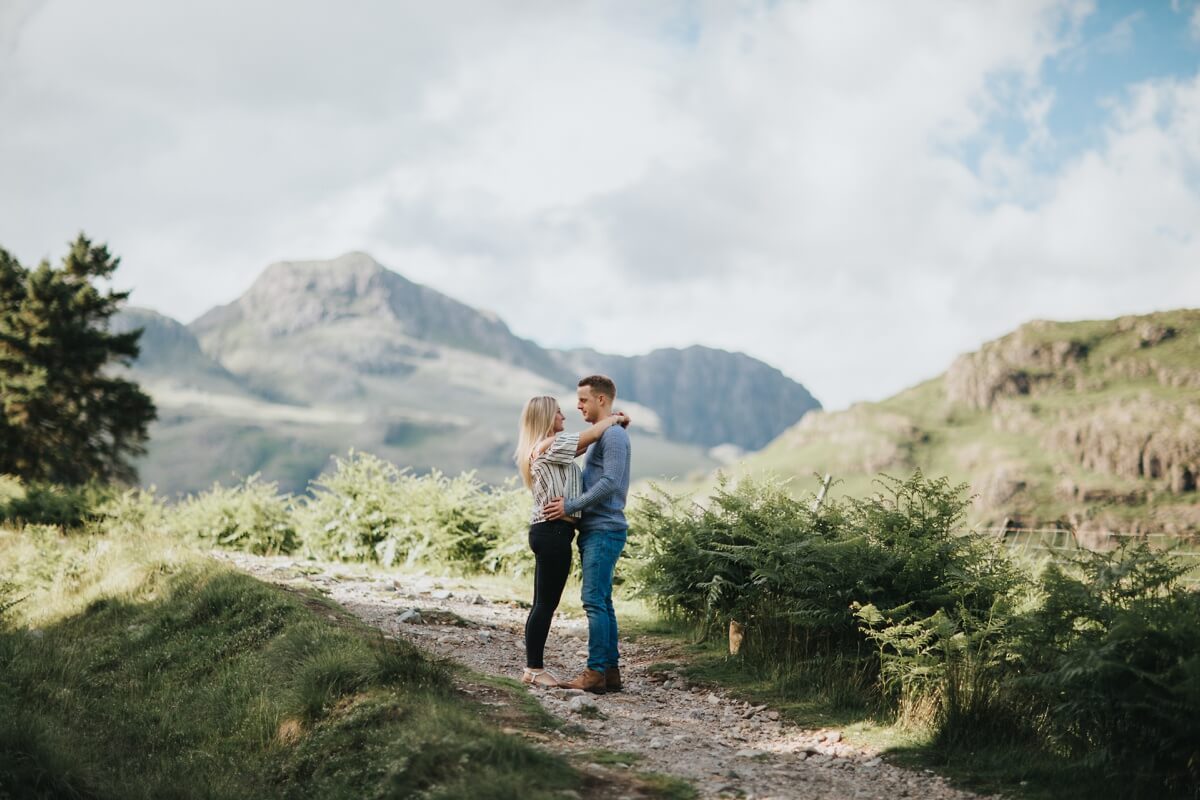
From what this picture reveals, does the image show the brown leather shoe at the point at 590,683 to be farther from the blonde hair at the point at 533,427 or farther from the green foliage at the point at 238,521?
the green foliage at the point at 238,521

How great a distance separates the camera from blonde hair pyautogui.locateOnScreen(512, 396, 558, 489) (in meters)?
8.37

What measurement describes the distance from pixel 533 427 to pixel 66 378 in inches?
1395

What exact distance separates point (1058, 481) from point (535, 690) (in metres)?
201

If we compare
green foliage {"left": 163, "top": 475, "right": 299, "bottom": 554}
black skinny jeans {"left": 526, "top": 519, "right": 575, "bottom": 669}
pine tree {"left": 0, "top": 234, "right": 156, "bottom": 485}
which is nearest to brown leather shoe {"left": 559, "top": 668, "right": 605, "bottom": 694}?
black skinny jeans {"left": 526, "top": 519, "right": 575, "bottom": 669}

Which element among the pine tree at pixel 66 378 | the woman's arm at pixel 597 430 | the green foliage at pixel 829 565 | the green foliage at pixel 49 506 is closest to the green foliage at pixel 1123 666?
the green foliage at pixel 829 565

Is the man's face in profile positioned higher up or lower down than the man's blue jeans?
higher up

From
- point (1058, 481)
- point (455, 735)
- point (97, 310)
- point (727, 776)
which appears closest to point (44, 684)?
point (455, 735)

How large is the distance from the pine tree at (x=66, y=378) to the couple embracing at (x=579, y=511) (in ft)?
105

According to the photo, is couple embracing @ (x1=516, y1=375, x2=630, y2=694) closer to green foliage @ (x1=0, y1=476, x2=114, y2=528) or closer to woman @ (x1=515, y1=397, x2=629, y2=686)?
woman @ (x1=515, y1=397, x2=629, y2=686)

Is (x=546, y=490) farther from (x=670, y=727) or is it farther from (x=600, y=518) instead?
(x=670, y=727)

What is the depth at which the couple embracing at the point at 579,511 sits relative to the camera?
8.16 meters

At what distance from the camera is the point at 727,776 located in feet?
20.0

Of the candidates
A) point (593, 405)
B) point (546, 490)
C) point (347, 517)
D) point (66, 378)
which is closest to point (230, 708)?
point (546, 490)

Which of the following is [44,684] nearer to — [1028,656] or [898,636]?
[898,636]
